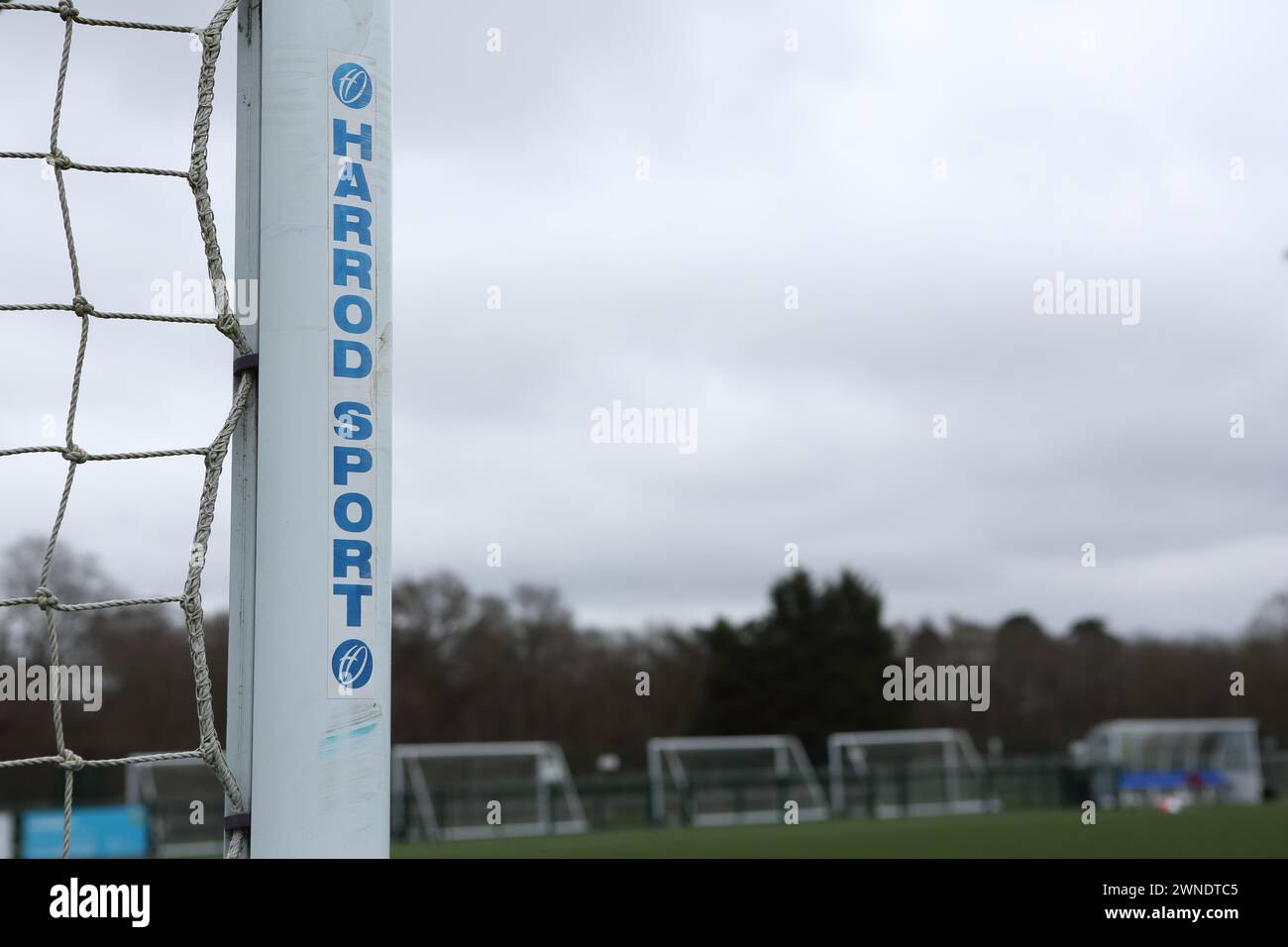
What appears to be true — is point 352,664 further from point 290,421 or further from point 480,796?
point 480,796

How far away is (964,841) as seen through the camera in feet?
51.9

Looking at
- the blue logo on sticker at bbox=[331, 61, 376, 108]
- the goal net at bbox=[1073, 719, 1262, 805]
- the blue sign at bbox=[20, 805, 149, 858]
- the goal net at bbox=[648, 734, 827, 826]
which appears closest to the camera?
the blue logo on sticker at bbox=[331, 61, 376, 108]

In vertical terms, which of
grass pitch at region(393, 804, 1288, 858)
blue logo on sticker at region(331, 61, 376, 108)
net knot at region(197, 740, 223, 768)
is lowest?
grass pitch at region(393, 804, 1288, 858)

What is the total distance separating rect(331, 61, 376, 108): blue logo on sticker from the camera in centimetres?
205

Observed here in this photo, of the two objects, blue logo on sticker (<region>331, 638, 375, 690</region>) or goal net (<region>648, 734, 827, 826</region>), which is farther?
goal net (<region>648, 734, 827, 826</region>)

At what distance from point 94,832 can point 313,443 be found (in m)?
18.6

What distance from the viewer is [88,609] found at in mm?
1927

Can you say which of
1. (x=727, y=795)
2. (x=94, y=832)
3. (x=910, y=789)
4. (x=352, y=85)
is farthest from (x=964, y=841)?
(x=352, y=85)

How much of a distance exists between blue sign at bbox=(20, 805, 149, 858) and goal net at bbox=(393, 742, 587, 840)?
430cm

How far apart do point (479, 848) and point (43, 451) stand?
15.3 m

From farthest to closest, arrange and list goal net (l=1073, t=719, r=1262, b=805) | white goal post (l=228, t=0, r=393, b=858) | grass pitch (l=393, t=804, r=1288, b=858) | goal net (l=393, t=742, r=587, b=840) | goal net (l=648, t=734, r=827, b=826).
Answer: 1. goal net (l=1073, t=719, r=1262, b=805)
2. goal net (l=648, t=734, r=827, b=826)
3. goal net (l=393, t=742, r=587, b=840)
4. grass pitch (l=393, t=804, r=1288, b=858)
5. white goal post (l=228, t=0, r=393, b=858)

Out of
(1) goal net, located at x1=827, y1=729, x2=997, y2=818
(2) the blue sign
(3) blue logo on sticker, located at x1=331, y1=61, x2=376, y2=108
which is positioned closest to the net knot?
(3) blue logo on sticker, located at x1=331, y1=61, x2=376, y2=108

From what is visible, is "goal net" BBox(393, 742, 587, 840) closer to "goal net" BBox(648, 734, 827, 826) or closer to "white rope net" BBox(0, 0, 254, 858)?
"goal net" BBox(648, 734, 827, 826)
